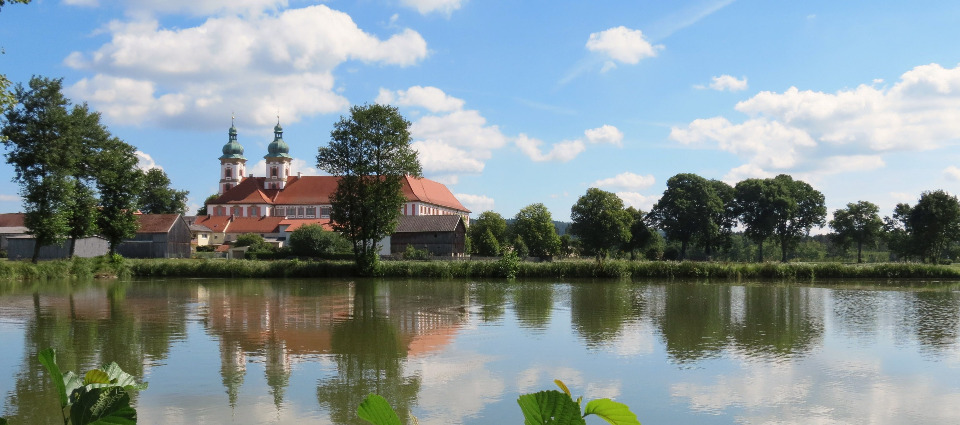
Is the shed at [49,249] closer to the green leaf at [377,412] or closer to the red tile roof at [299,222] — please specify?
the red tile roof at [299,222]

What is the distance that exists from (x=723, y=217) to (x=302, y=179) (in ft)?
181

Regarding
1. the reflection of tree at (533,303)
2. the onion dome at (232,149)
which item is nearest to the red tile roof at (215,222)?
the onion dome at (232,149)

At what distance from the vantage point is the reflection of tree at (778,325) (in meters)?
16.7

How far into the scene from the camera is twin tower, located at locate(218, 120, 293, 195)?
327ft

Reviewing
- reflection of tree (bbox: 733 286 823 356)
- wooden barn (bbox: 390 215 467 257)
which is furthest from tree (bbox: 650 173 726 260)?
reflection of tree (bbox: 733 286 823 356)

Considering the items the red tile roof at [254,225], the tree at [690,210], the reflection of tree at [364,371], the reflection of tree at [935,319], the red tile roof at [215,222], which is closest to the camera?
the reflection of tree at [364,371]

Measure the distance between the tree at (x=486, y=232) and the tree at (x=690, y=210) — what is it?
16543 mm

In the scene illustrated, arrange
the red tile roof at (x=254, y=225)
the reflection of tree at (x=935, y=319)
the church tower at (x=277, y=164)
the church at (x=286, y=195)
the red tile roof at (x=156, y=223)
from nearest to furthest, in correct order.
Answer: the reflection of tree at (x=935, y=319) → the red tile roof at (x=156, y=223) → the red tile roof at (x=254, y=225) → the church at (x=286, y=195) → the church tower at (x=277, y=164)

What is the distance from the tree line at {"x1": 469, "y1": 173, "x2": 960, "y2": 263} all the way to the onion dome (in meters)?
49.2

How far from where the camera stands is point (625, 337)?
18.0 meters

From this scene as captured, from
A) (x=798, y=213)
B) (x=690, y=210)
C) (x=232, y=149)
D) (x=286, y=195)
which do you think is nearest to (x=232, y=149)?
(x=232, y=149)

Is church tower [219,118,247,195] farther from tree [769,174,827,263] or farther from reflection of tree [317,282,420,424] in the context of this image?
reflection of tree [317,282,420,424]

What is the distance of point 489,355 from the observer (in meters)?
15.1

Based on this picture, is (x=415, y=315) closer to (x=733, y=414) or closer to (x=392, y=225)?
(x=733, y=414)
